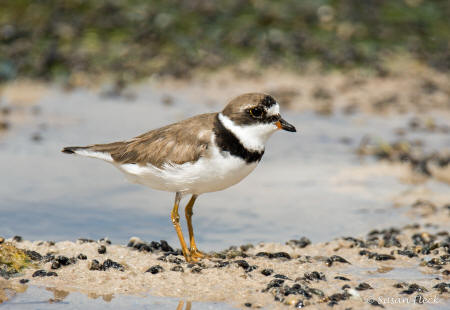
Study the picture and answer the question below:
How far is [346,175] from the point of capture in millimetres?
9484

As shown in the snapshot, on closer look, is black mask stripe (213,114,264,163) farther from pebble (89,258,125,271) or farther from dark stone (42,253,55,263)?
dark stone (42,253,55,263)

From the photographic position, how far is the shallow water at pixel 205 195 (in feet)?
25.0

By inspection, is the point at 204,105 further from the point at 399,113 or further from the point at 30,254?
the point at 30,254

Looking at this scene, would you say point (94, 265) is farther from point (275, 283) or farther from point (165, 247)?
point (275, 283)

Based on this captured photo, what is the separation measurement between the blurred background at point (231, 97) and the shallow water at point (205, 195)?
0.08 ft

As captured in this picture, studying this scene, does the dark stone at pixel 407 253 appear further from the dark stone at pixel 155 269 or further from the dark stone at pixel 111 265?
the dark stone at pixel 111 265

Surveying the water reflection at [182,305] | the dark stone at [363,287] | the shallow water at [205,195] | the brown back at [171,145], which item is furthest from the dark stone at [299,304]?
the shallow water at [205,195]

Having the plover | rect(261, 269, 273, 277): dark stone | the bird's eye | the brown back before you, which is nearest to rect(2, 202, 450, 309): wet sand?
rect(261, 269, 273, 277): dark stone

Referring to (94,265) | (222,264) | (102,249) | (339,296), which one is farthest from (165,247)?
(339,296)

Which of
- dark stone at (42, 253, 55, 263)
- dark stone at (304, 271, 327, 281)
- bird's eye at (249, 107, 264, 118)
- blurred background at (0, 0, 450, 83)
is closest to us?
dark stone at (304, 271, 327, 281)

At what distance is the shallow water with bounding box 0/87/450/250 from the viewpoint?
763cm

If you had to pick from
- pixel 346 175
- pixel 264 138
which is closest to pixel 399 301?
pixel 264 138

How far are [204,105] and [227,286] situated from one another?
6908 mm

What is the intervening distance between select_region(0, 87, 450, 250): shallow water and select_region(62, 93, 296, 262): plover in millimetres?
1054
